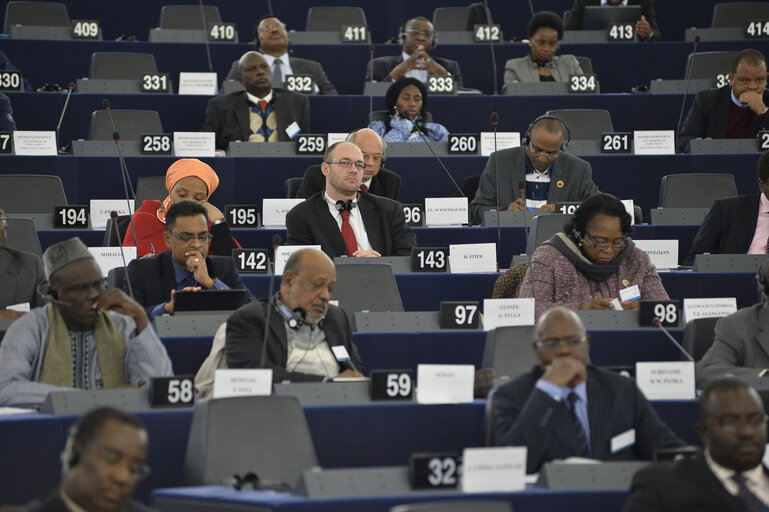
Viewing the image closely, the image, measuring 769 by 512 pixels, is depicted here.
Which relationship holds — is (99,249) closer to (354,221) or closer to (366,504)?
(354,221)

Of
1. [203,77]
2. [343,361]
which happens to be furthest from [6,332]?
[203,77]

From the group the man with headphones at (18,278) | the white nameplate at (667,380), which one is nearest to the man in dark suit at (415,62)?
the man with headphones at (18,278)

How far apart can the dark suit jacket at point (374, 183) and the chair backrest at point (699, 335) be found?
2239 millimetres

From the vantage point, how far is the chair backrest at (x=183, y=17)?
9.48 m

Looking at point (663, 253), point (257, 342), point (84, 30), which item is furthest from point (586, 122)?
point (257, 342)

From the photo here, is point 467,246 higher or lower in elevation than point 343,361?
higher

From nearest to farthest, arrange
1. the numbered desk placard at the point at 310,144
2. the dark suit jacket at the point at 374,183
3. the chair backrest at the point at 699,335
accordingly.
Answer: the chair backrest at the point at 699,335 → the dark suit jacket at the point at 374,183 → the numbered desk placard at the point at 310,144

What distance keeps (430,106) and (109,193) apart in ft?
6.98

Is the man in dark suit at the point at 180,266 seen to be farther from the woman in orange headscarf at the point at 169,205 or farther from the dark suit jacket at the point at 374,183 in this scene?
the dark suit jacket at the point at 374,183

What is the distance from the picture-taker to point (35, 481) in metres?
3.61

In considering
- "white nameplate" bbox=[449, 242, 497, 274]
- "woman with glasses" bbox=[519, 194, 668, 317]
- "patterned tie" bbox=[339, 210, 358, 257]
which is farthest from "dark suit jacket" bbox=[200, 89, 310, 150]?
"woman with glasses" bbox=[519, 194, 668, 317]

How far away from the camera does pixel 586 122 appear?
7934mm

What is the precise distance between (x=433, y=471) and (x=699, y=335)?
73.0 inches

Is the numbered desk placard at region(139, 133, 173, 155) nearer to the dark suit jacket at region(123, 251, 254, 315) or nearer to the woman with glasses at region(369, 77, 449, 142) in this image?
the woman with glasses at region(369, 77, 449, 142)
